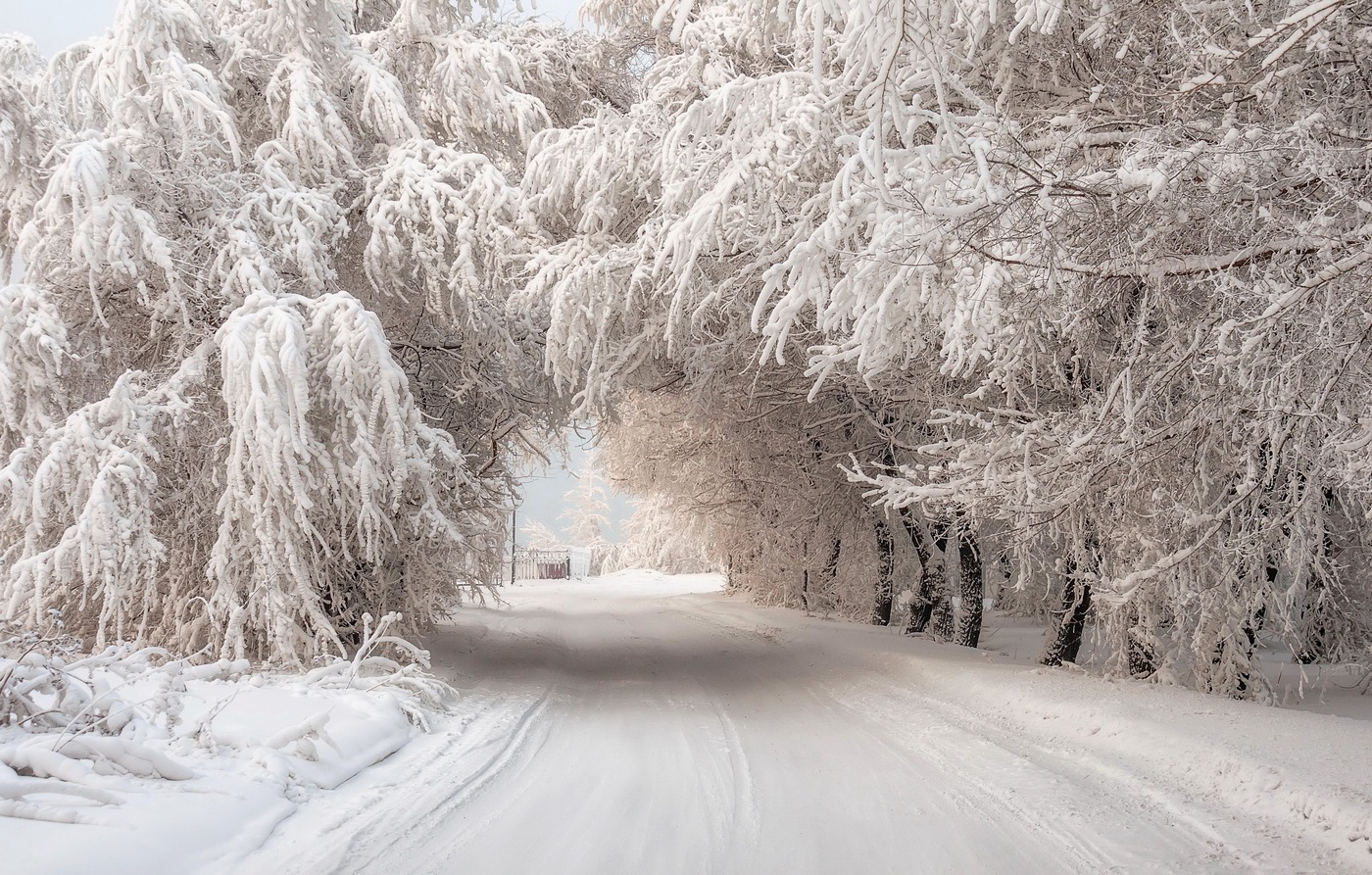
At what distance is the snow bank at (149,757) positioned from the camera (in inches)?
152

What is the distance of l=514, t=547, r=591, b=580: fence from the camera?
39531 millimetres

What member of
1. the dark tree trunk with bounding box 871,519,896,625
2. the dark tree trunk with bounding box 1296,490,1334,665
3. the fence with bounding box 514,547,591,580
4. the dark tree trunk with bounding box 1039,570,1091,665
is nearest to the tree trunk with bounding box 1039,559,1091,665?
the dark tree trunk with bounding box 1039,570,1091,665

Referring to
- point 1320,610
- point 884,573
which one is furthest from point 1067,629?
point 884,573

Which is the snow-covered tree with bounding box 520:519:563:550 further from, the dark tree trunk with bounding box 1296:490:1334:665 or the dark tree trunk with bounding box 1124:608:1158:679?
the dark tree trunk with bounding box 1124:608:1158:679

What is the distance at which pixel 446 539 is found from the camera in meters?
9.30

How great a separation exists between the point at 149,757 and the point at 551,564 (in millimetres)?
36256

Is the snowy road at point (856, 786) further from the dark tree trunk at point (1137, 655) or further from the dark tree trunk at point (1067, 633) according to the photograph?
the dark tree trunk at point (1067, 633)

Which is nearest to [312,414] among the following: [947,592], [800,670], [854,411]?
[800,670]

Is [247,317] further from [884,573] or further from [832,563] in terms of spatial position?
[832,563]

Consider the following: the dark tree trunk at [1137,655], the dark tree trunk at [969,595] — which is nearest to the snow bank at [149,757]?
the dark tree trunk at [1137,655]

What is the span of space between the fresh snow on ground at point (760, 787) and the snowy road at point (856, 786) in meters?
0.02

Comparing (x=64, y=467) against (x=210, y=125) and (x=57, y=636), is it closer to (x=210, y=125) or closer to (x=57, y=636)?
(x=57, y=636)

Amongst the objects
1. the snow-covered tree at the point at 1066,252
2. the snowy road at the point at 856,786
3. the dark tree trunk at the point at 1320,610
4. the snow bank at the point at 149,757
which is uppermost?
the snow-covered tree at the point at 1066,252

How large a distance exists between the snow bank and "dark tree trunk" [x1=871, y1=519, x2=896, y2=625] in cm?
964
